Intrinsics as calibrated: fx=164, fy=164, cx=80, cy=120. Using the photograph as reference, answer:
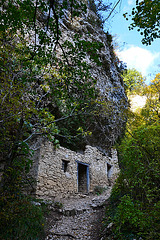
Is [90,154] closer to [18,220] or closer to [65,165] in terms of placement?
[65,165]

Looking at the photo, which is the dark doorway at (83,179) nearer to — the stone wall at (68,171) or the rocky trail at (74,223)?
the stone wall at (68,171)

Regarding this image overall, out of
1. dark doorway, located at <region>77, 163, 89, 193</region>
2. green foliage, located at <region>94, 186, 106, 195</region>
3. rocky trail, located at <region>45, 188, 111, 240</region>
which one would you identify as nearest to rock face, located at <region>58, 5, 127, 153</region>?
dark doorway, located at <region>77, 163, 89, 193</region>

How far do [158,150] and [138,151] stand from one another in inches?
17.8

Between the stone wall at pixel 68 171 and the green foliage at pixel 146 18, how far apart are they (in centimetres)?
318

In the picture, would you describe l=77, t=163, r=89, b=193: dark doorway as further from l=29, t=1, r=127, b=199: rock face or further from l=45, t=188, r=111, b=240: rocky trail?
l=45, t=188, r=111, b=240: rocky trail

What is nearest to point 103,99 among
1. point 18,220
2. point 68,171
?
point 68,171

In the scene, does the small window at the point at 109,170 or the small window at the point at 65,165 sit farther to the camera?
the small window at the point at 109,170

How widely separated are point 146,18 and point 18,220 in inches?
175

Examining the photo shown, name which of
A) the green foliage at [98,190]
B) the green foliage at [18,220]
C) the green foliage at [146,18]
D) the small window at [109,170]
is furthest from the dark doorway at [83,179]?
the green foliage at [146,18]

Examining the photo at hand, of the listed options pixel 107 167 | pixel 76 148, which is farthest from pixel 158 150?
pixel 107 167

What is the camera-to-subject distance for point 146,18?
9.68 ft

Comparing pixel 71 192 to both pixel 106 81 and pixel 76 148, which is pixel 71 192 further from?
pixel 106 81

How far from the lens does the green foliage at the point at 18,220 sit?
282cm

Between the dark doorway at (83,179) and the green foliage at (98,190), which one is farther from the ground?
the dark doorway at (83,179)
